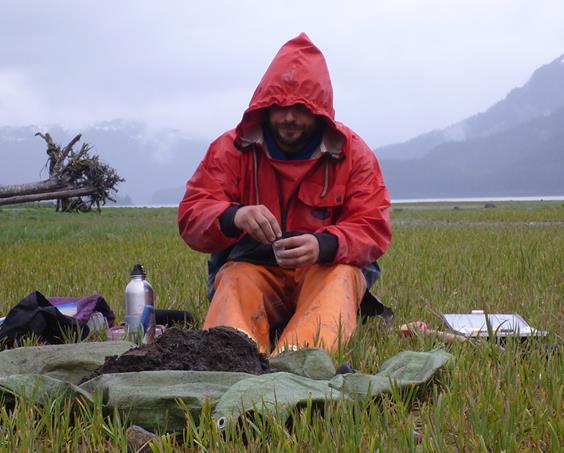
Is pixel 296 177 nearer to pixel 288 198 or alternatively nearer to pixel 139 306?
pixel 288 198

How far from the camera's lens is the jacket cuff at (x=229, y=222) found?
3.57 metres

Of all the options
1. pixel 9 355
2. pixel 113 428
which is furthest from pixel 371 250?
pixel 113 428

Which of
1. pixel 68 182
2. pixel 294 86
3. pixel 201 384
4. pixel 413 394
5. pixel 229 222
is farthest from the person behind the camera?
pixel 68 182

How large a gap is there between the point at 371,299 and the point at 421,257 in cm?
346

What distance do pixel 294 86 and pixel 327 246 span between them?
2.75 feet

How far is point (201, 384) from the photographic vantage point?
2.26 metres

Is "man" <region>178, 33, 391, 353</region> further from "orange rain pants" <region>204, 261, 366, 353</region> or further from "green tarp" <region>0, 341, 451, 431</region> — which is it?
"green tarp" <region>0, 341, 451, 431</region>

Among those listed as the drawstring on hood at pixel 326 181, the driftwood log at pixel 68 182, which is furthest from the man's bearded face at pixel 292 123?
the driftwood log at pixel 68 182

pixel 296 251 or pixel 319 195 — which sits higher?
pixel 319 195

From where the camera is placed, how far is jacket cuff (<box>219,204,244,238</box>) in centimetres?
357

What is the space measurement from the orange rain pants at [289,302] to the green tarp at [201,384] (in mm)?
493

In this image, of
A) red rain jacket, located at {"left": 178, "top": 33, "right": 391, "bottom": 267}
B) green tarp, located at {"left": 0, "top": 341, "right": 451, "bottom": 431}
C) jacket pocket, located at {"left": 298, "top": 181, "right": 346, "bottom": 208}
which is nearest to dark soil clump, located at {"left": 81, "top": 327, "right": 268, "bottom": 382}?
green tarp, located at {"left": 0, "top": 341, "right": 451, "bottom": 431}

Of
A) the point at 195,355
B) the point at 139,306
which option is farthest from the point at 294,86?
the point at 195,355

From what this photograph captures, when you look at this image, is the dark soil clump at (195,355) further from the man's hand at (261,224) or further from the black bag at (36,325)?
the black bag at (36,325)
